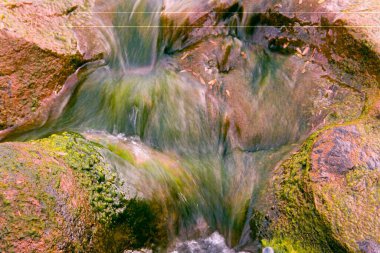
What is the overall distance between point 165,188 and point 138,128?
854 millimetres

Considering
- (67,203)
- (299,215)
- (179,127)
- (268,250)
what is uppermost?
(179,127)

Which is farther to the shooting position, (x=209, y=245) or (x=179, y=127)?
(x=179, y=127)

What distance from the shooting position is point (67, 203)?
10.3ft

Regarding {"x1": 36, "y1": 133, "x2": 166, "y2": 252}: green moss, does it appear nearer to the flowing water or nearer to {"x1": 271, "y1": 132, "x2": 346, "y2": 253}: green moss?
the flowing water

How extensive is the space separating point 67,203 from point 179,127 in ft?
5.64

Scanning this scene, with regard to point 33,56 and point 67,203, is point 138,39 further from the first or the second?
point 67,203

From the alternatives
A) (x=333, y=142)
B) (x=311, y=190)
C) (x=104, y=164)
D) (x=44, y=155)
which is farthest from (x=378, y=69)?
(x=44, y=155)

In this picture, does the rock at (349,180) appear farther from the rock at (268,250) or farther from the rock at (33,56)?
the rock at (33,56)

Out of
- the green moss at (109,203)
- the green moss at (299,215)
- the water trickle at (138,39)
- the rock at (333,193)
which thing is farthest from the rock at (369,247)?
the water trickle at (138,39)

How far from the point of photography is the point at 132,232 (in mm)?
3668

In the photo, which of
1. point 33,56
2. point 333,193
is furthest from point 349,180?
point 33,56

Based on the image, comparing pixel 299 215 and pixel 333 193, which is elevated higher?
pixel 333 193

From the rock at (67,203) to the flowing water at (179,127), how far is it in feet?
0.97

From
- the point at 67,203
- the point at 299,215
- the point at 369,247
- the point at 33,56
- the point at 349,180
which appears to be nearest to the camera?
the point at 67,203
